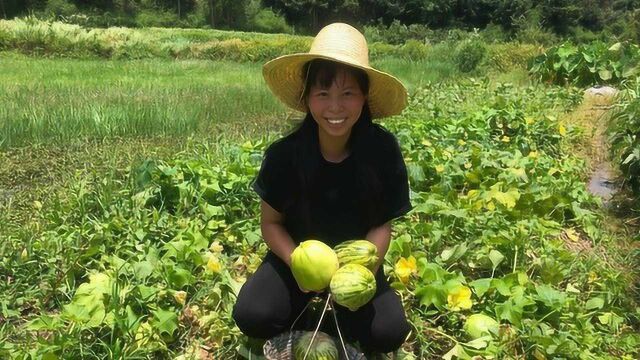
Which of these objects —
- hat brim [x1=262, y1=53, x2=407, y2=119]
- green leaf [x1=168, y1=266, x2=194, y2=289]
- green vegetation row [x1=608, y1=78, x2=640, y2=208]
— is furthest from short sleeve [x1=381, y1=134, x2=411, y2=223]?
A: green vegetation row [x1=608, y1=78, x2=640, y2=208]

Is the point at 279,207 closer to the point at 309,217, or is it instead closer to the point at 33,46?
the point at 309,217

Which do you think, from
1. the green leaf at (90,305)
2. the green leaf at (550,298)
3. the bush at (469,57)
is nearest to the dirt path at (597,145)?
the green leaf at (550,298)

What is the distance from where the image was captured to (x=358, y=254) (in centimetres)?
196

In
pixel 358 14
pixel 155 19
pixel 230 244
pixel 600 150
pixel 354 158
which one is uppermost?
pixel 354 158

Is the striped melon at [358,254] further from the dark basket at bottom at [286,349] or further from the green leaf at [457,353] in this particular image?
the green leaf at [457,353]

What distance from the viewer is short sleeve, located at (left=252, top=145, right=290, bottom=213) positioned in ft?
7.32

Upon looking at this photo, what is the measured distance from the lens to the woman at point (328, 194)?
2154 millimetres

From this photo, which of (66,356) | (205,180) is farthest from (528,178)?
(66,356)

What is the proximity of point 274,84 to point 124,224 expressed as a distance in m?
1.31

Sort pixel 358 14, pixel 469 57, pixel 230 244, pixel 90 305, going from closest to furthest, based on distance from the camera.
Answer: pixel 90 305 < pixel 230 244 < pixel 469 57 < pixel 358 14

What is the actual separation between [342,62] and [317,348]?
97cm

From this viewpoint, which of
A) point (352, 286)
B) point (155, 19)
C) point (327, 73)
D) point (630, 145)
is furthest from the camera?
point (155, 19)

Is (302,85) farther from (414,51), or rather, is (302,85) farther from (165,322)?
(414,51)

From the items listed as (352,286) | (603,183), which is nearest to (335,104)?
(352,286)
